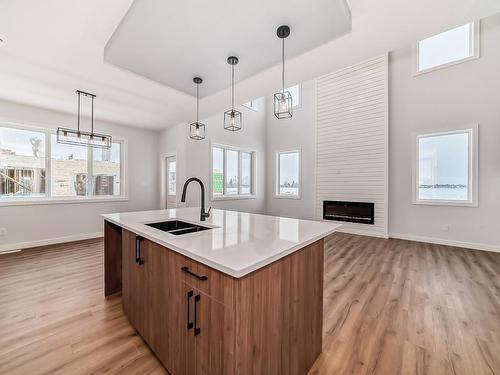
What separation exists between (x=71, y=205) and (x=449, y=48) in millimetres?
8310

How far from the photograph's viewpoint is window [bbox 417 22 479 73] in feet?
13.3

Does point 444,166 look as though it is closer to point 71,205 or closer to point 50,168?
point 71,205

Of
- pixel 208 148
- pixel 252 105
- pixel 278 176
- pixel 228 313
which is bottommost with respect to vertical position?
pixel 228 313

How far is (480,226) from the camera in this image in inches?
155

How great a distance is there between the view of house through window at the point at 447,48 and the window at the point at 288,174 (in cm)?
341

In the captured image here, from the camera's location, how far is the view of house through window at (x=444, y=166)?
4.14m

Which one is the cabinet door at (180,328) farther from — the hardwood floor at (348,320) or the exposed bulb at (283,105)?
the exposed bulb at (283,105)

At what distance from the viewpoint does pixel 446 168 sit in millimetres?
4340

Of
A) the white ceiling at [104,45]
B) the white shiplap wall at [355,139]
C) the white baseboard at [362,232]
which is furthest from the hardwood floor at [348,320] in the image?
the white ceiling at [104,45]

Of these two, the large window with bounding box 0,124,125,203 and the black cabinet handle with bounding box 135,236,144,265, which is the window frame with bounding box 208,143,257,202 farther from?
the black cabinet handle with bounding box 135,236,144,265

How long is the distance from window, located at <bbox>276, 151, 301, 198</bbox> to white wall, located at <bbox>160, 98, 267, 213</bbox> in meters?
0.53

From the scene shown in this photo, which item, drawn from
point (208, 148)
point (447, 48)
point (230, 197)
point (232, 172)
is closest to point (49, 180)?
point (208, 148)

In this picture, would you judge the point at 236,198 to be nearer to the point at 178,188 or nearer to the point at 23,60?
the point at 178,188

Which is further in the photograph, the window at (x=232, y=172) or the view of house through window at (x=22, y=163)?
the window at (x=232, y=172)
